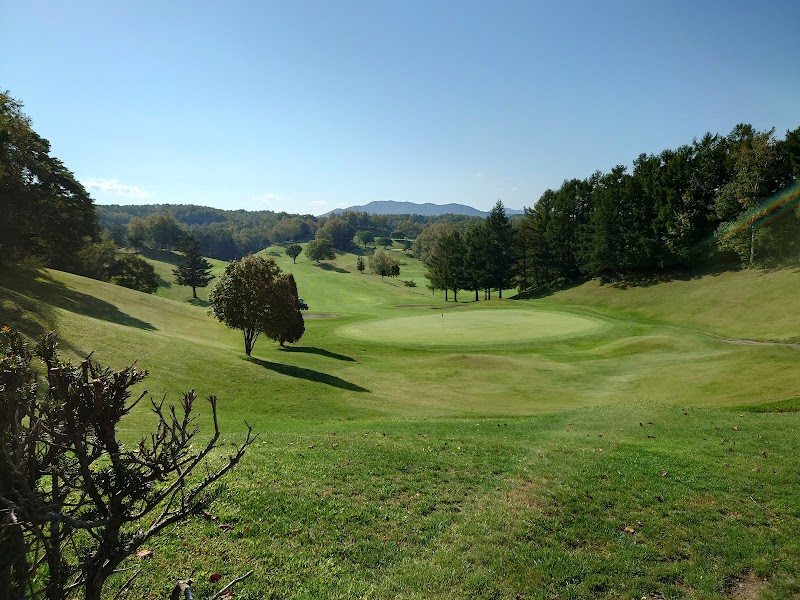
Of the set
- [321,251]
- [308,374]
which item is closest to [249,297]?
[308,374]

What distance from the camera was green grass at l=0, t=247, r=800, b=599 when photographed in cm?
801

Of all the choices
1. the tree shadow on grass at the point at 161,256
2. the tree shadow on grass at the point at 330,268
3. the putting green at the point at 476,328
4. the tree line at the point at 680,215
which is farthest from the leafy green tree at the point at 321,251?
the putting green at the point at 476,328

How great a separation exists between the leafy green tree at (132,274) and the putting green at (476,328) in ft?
170

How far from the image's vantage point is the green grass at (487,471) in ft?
26.3

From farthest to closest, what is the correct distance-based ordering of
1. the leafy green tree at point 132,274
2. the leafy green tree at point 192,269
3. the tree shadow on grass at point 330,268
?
the tree shadow on grass at point 330,268
the leafy green tree at point 192,269
the leafy green tree at point 132,274

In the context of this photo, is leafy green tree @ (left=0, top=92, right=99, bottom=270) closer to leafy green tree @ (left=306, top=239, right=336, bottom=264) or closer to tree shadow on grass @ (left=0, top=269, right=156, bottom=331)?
tree shadow on grass @ (left=0, top=269, right=156, bottom=331)

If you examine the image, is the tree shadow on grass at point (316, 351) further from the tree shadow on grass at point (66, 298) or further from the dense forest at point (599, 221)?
the dense forest at point (599, 221)

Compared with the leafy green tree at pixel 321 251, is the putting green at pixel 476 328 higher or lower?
lower

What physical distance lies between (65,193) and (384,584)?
66194 millimetres

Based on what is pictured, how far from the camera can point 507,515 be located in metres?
9.99

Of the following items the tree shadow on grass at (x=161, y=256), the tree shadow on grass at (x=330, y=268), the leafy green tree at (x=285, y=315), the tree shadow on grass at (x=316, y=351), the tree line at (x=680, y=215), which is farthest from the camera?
the tree shadow on grass at (x=330, y=268)

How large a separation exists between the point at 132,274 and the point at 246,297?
66.3 m

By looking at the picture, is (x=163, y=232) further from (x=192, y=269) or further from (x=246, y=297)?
(x=246, y=297)

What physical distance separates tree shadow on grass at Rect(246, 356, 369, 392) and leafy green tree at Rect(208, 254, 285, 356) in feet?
10.2
